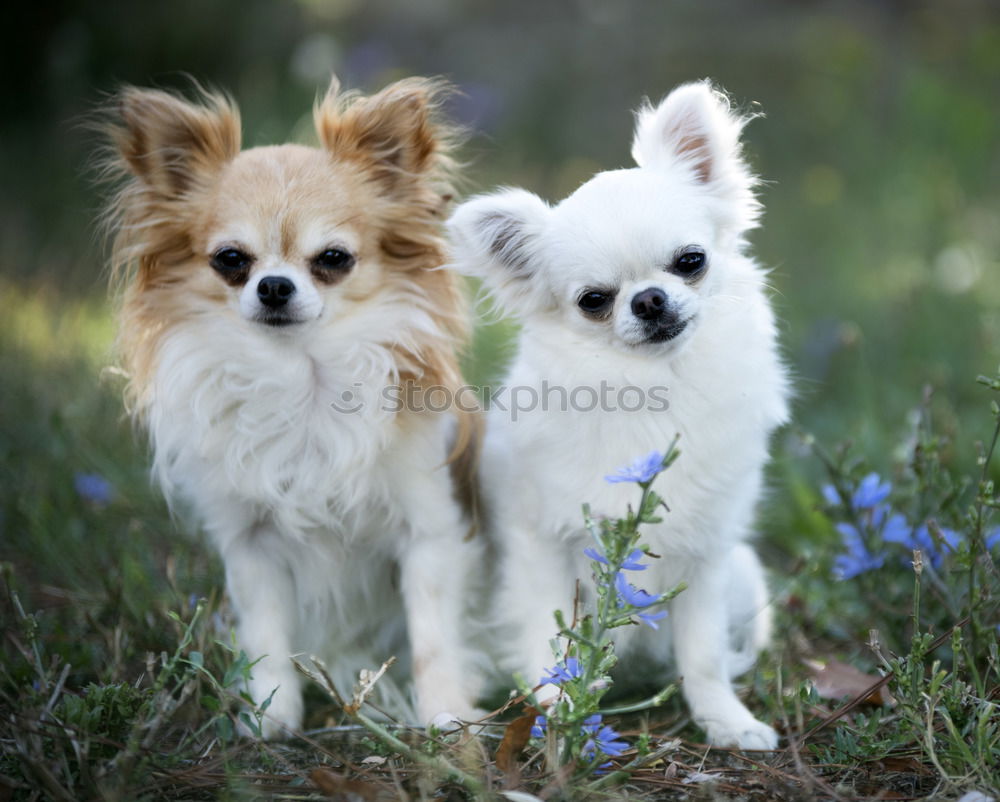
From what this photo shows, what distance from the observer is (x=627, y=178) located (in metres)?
2.35

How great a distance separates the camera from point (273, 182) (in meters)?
2.54

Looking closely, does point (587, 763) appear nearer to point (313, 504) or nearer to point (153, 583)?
point (313, 504)

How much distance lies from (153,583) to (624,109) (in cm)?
638

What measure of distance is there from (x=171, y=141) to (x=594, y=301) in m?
1.29

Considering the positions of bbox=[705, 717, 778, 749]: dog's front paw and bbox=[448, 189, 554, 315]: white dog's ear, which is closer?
bbox=[705, 717, 778, 749]: dog's front paw

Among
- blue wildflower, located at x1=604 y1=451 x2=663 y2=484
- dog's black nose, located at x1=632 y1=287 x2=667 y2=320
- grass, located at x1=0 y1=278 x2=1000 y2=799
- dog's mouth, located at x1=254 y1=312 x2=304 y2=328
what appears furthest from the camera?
dog's mouth, located at x1=254 y1=312 x2=304 y2=328

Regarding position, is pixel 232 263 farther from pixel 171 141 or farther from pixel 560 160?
pixel 560 160

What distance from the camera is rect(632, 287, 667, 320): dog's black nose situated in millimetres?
2217

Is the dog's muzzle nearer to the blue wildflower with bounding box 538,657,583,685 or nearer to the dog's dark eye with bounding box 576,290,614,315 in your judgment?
the dog's dark eye with bounding box 576,290,614,315

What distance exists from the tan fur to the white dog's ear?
0.25 m

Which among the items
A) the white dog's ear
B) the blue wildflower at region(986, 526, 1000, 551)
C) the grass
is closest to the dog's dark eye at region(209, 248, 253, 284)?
the white dog's ear

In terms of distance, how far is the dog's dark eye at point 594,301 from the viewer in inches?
92.0

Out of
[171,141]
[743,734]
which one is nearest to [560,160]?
[171,141]

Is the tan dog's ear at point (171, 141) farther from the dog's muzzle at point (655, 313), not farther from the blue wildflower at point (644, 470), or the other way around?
the blue wildflower at point (644, 470)
